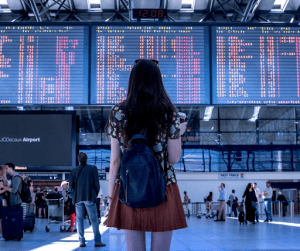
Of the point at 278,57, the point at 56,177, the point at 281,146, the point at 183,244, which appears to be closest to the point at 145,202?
the point at 183,244

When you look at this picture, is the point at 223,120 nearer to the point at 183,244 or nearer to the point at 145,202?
the point at 183,244

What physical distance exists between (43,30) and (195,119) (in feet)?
63.3

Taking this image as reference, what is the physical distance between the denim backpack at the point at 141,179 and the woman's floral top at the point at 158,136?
112 millimetres

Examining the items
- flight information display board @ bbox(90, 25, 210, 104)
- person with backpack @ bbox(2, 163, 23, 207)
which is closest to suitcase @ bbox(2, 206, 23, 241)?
person with backpack @ bbox(2, 163, 23, 207)

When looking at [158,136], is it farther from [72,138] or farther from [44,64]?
[72,138]

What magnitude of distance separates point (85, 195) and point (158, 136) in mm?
4601

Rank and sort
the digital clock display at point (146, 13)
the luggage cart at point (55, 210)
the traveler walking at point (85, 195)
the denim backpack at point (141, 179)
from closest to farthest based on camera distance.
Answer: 1. the denim backpack at point (141, 179)
2. the traveler walking at point (85, 195)
3. the digital clock display at point (146, 13)
4. the luggage cart at point (55, 210)

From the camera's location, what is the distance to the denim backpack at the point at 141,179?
1.71 metres

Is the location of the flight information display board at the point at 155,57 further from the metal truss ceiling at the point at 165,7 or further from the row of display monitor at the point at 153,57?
the metal truss ceiling at the point at 165,7

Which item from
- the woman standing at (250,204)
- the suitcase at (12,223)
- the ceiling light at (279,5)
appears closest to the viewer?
the suitcase at (12,223)

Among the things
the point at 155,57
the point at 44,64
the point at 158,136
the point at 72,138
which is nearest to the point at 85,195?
the point at 72,138

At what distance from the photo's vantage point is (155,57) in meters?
8.44

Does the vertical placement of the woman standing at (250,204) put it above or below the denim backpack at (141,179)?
below

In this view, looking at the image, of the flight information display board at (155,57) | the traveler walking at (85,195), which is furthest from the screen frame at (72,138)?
the traveler walking at (85,195)
